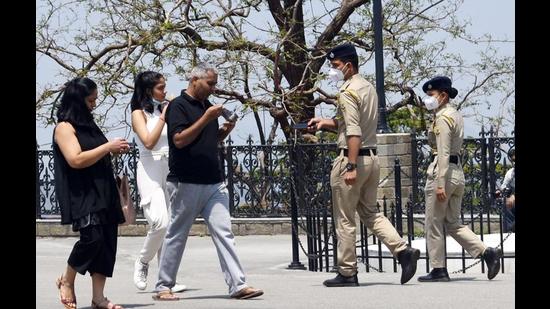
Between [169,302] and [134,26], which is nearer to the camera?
[169,302]

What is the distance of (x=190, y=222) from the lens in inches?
450

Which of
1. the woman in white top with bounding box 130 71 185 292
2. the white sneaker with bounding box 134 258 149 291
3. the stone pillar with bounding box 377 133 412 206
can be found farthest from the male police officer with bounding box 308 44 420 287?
the stone pillar with bounding box 377 133 412 206

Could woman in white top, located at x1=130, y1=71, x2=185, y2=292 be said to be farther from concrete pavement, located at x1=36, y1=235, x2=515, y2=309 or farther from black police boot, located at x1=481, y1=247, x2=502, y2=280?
black police boot, located at x1=481, y1=247, x2=502, y2=280

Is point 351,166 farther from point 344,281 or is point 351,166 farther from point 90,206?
point 90,206

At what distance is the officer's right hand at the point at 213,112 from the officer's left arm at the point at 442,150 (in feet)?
8.04

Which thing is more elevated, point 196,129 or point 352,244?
point 196,129

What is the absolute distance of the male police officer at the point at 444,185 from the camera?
502 inches

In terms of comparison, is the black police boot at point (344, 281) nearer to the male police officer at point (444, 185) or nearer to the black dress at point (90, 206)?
the male police officer at point (444, 185)

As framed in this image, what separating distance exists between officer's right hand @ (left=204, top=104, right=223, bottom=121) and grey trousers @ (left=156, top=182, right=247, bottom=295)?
0.57 metres

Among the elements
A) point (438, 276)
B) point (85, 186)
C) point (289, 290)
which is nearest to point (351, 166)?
point (289, 290)

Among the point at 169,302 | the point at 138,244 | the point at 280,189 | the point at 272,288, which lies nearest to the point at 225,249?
the point at 169,302

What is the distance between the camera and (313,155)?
2112cm
